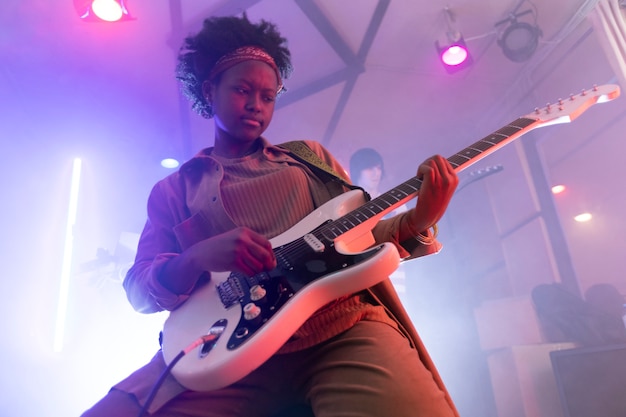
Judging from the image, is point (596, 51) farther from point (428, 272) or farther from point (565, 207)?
point (428, 272)

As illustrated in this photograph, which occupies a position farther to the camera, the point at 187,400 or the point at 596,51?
the point at 596,51

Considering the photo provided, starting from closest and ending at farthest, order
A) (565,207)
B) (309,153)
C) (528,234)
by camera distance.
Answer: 1. (309,153)
2. (565,207)
3. (528,234)

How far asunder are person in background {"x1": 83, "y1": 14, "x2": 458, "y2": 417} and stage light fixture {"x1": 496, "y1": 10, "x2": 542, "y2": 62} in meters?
2.19

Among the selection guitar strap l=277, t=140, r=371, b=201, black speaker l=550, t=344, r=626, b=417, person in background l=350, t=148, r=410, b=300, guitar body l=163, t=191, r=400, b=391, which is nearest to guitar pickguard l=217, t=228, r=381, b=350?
guitar body l=163, t=191, r=400, b=391

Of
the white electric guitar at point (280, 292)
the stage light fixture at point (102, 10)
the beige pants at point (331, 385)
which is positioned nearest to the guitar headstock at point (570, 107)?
the white electric guitar at point (280, 292)

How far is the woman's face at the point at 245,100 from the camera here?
1201 millimetres

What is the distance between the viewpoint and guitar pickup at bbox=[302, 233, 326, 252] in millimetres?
888

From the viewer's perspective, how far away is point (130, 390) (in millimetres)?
874

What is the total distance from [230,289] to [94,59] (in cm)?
249

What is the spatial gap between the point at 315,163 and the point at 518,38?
2.36 meters

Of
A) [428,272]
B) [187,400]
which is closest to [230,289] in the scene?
[187,400]

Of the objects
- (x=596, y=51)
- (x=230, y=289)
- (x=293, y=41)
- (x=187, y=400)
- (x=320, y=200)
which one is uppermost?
(x=293, y=41)

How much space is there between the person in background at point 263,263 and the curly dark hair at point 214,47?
23 millimetres

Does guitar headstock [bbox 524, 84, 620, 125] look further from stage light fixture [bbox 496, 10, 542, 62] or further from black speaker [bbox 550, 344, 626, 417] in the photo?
stage light fixture [bbox 496, 10, 542, 62]
